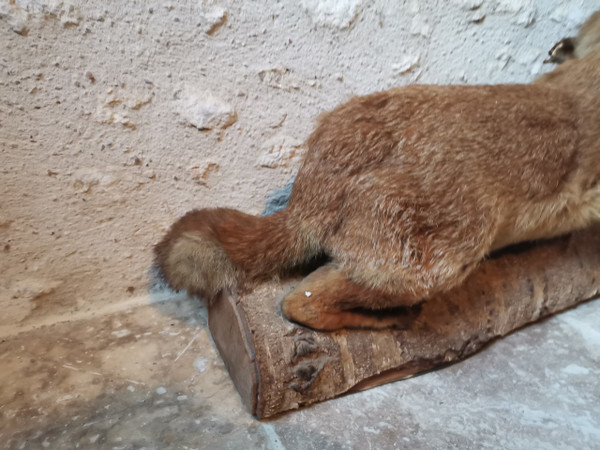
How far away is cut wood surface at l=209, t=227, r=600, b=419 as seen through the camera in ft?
3.57

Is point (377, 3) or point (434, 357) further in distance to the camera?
point (377, 3)

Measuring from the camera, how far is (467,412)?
113cm

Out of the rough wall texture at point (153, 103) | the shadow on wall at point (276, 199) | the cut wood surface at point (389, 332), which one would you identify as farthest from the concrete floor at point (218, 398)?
the shadow on wall at point (276, 199)

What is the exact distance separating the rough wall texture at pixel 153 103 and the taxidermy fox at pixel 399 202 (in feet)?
0.90

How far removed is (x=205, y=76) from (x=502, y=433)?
1218mm

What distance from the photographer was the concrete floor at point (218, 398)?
40.6 inches

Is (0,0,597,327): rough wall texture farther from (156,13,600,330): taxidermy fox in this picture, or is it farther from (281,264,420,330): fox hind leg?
(281,264,420,330): fox hind leg

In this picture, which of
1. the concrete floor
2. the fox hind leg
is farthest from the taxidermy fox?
the concrete floor

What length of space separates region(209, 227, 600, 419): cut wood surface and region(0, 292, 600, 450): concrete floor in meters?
0.05

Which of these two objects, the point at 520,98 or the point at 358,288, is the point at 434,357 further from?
the point at 520,98

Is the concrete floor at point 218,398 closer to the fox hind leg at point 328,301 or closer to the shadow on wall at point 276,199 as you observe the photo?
the fox hind leg at point 328,301

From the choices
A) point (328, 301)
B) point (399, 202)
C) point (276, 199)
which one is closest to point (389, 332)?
point (328, 301)

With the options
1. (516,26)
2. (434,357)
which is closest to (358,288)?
(434,357)

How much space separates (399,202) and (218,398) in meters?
0.67
